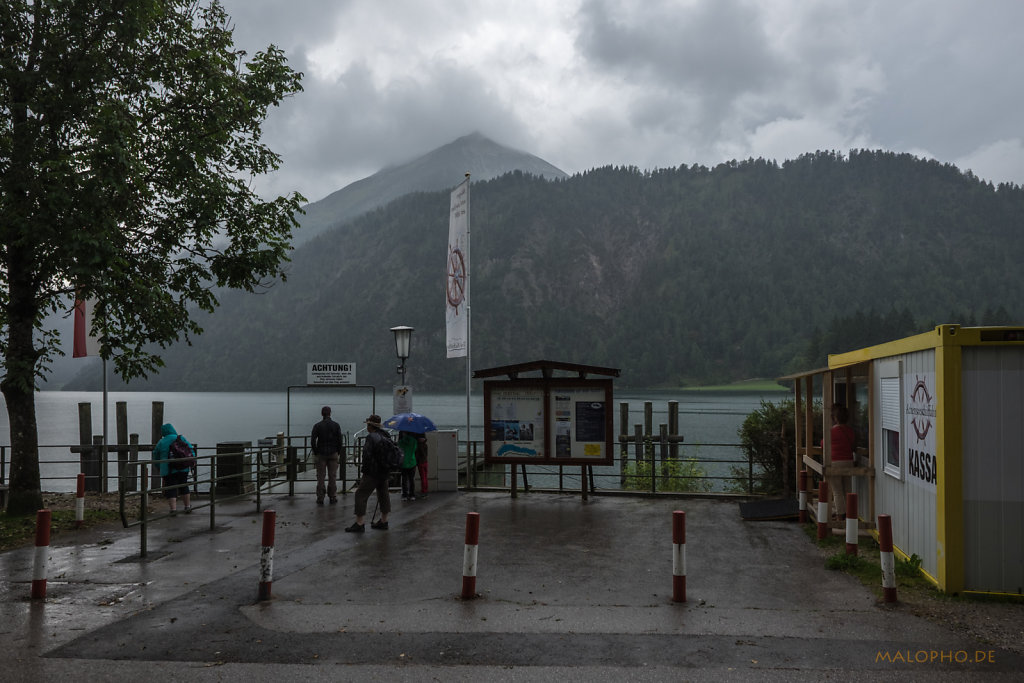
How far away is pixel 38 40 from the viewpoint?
556 inches

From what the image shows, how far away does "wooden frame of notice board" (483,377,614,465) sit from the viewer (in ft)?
50.6

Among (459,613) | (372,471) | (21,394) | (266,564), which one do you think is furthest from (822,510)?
(21,394)

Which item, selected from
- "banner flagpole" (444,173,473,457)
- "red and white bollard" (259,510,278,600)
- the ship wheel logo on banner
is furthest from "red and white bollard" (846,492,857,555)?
the ship wheel logo on banner

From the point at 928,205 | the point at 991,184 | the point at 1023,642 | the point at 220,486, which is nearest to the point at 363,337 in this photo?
the point at 928,205

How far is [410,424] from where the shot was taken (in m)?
15.1

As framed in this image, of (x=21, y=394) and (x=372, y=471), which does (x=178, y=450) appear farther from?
(x=372, y=471)

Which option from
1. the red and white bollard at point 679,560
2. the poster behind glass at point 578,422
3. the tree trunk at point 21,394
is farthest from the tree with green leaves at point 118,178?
the red and white bollard at point 679,560

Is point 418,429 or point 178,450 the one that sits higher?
point 418,429

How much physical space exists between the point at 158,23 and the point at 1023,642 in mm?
15942

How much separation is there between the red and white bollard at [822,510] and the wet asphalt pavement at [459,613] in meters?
0.35

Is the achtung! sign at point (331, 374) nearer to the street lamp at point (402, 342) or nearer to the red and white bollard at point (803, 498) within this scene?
the street lamp at point (402, 342)
